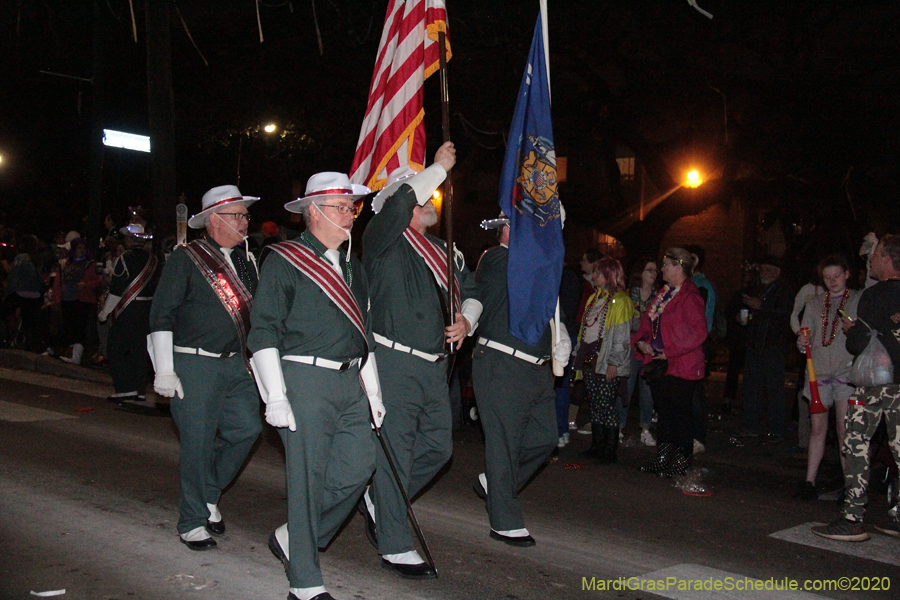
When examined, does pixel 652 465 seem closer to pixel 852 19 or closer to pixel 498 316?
pixel 498 316

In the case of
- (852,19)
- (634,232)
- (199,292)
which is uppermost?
(852,19)

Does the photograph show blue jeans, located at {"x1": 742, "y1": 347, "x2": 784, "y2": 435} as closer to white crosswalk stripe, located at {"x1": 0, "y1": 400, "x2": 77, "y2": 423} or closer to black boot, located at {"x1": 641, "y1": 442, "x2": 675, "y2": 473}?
black boot, located at {"x1": 641, "y1": 442, "x2": 675, "y2": 473}

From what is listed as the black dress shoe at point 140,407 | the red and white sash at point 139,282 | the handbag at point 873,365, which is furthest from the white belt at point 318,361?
the red and white sash at point 139,282

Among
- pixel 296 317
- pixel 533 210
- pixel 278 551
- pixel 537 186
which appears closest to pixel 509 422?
pixel 533 210

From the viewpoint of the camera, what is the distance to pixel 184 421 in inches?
212

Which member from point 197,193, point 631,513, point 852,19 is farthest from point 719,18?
point 197,193

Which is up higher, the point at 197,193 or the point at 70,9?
the point at 70,9

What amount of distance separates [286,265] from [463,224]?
24.5m

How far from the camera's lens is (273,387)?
4375 millimetres

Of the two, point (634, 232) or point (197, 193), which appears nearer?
point (634, 232)

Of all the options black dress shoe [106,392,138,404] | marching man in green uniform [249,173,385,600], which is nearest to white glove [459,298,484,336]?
marching man in green uniform [249,173,385,600]

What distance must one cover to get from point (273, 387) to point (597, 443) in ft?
16.5

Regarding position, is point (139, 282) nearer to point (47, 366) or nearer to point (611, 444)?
point (47, 366)

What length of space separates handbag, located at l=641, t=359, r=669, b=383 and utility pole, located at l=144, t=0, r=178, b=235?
324 inches
